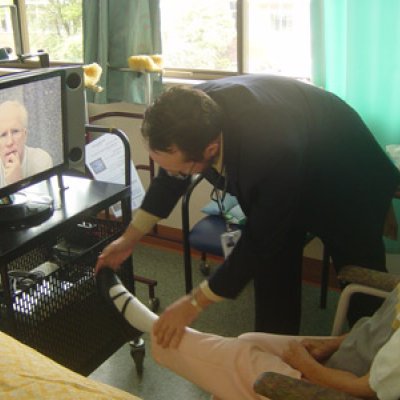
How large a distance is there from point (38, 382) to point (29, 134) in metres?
0.87

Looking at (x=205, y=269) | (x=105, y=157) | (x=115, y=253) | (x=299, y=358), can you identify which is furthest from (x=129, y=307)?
(x=205, y=269)

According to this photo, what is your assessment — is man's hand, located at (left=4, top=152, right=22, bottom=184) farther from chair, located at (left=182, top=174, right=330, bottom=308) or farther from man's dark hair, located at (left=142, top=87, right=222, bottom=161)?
chair, located at (left=182, top=174, right=330, bottom=308)

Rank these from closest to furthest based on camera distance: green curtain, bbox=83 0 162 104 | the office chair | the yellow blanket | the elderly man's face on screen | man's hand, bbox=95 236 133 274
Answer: the yellow blanket
the elderly man's face on screen
man's hand, bbox=95 236 133 274
the office chair
green curtain, bbox=83 0 162 104

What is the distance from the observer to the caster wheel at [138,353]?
2016 mm

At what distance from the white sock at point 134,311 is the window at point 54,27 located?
2.16 metres

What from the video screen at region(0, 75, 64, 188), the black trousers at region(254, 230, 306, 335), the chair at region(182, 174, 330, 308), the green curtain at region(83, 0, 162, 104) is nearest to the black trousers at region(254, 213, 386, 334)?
the black trousers at region(254, 230, 306, 335)

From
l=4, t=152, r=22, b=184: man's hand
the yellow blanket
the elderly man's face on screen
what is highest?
the elderly man's face on screen

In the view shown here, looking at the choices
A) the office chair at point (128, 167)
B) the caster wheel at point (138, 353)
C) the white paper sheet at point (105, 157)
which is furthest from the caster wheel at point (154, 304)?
the white paper sheet at point (105, 157)

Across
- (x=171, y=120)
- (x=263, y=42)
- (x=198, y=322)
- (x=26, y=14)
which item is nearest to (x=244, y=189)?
(x=171, y=120)

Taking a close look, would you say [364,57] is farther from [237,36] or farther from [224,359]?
[224,359]

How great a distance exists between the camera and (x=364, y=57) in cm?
211

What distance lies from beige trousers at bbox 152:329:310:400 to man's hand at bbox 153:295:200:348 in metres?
0.02

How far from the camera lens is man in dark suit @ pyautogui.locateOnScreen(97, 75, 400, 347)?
1310 mm

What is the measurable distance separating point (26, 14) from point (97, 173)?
1.53 m
